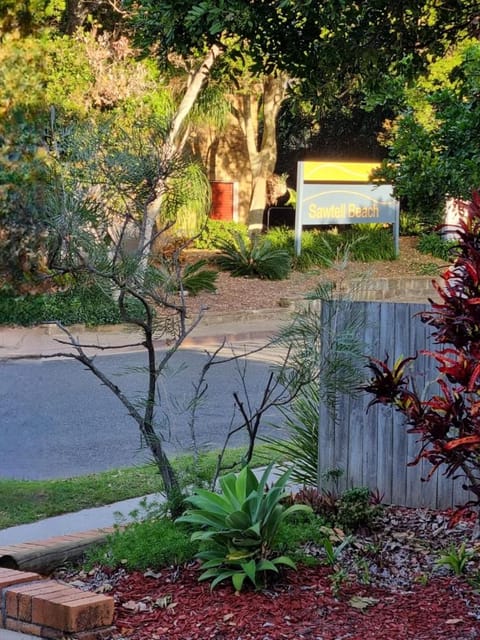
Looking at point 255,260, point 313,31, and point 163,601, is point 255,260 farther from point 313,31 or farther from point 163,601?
point 163,601

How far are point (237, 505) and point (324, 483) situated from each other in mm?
1772

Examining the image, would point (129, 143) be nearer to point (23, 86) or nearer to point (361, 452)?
point (361, 452)

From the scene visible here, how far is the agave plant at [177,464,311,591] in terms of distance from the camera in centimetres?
488

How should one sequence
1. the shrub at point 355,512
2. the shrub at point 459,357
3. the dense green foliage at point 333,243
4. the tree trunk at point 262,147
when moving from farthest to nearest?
the tree trunk at point 262,147, the dense green foliage at point 333,243, the shrub at point 355,512, the shrub at point 459,357

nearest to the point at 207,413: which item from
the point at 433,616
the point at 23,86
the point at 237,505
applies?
the point at 237,505

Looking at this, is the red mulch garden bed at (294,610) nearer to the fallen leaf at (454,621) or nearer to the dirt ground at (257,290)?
the fallen leaf at (454,621)

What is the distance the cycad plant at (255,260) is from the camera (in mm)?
23656

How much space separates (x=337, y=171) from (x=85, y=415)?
15.5m

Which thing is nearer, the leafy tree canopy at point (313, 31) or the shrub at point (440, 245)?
the shrub at point (440, 245)

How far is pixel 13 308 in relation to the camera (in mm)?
18172

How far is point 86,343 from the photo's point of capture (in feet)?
55.1

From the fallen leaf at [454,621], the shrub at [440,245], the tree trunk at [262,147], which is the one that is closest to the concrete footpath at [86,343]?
the shrub at [440,245]

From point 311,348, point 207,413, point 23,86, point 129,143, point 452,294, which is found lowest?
point 207,413

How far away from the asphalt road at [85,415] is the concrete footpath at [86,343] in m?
0.54
